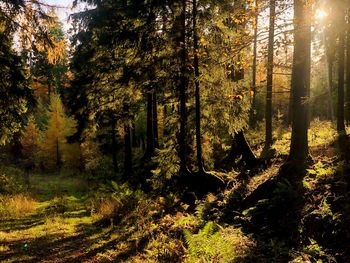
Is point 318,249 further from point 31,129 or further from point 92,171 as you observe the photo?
point 31,129

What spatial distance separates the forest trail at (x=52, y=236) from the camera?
855 centimetres

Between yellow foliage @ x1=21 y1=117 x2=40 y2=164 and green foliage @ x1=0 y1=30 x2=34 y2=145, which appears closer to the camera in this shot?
green foliage @ x1=0 y1=30 x2=34 y2=145

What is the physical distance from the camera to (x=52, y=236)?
1071cm

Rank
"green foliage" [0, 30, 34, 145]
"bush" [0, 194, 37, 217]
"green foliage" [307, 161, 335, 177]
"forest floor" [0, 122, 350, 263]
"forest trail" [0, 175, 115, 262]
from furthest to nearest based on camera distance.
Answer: "bush" [0, 194, 37, 217], "green foliage" [0, 30, 34, 145], "green foliage" [307, 161, 335, 177], "forest trail" [0, 175, 115, 262], "forest floor" [0, 122, 350, 263]

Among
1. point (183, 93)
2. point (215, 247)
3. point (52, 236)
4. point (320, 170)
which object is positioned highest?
point (183, 93)

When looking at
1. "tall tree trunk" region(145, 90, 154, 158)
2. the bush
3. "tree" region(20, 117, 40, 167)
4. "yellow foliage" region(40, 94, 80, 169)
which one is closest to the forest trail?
the bush

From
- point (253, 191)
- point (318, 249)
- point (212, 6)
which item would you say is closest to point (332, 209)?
point (318, 249)

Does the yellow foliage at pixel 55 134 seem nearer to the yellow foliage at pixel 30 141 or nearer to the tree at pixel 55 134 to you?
the tree at pixel 55 134

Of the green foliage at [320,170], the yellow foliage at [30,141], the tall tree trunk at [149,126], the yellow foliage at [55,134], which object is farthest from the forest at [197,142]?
the yellow foliage at [30,141]

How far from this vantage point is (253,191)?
35.2ft

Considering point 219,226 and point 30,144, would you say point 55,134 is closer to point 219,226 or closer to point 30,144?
point 30,144

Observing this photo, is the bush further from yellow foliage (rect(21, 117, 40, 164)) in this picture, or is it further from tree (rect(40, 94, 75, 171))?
yellow foliage (rect(21, 117, 40, 164))

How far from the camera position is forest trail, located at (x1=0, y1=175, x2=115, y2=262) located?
336 inches

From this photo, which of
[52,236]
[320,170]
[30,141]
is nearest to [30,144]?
[30,141]
